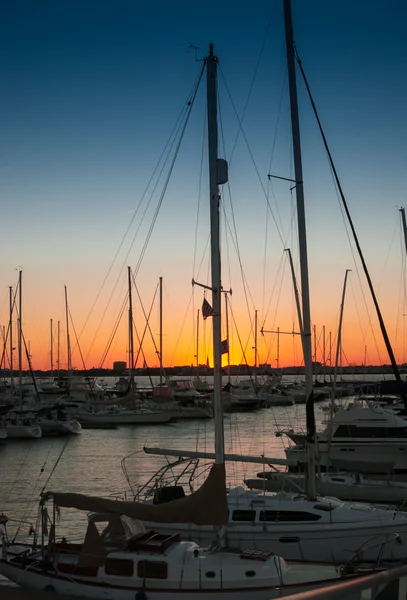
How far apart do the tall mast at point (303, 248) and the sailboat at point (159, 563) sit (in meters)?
5.59

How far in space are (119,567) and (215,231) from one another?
7.78 metres

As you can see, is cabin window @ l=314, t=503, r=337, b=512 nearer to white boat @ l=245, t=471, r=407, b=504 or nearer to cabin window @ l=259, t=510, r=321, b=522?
cabin window @ l=259, t=510, r=321, b=522

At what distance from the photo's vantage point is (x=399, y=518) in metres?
18.2

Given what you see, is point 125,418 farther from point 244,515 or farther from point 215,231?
point 215,231

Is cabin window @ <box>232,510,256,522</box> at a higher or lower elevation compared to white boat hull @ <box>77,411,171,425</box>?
higher

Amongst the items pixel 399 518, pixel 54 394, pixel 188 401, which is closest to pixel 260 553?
pixel 399 518

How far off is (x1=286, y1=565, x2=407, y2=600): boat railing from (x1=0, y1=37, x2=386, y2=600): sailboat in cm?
950

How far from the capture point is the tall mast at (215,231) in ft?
50.8

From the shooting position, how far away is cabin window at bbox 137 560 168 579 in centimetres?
1358

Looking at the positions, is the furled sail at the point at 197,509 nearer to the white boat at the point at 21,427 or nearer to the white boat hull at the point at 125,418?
the white boat at the point at 21,427

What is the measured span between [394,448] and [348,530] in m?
17.8

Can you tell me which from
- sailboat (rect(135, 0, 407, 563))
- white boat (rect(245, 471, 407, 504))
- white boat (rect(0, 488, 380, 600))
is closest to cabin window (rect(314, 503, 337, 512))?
sailboat (rect(135, 0, 407, 563))

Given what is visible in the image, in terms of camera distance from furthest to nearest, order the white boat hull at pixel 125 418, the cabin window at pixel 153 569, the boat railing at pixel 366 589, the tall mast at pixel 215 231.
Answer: the white boat hull at pixel 125 418 → the tall mast at pixel 215 231 → the cabin window at pixel 153 569 → the boat railing at pixel 366 589

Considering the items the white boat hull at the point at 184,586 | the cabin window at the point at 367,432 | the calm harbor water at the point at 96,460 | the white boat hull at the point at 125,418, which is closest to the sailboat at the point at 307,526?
the white boat hull at the point at 184,586
